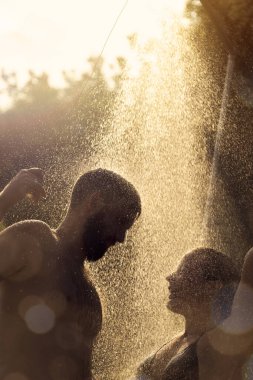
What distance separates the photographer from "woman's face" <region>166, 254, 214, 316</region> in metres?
3.54

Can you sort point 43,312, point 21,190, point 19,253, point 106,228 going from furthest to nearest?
point 21,190 → point 106,228 → point 43,312 → point 19,253

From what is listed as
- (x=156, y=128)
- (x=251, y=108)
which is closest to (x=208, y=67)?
(x=251, y=108)

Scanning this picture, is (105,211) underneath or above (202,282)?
above

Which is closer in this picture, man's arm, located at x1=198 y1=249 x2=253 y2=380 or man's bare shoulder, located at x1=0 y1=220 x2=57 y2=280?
man's arm, located at x1=198 y1=249 x2=253 y2=380

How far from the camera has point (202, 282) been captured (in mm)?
3531

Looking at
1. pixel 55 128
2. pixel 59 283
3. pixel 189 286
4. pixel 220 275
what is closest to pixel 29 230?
pixel 59 283

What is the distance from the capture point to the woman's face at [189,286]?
3.54m

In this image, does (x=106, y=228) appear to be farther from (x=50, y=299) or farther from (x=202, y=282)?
(x=202, y=282)

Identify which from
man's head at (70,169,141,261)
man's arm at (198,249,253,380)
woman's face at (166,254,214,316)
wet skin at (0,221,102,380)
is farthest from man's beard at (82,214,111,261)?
man's arm at (198,249,253,380)

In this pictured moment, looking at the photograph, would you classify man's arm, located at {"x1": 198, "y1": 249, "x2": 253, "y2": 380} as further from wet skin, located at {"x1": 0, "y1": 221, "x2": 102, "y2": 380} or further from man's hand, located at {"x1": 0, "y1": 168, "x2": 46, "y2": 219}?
man's hand, located at {"x1": 0, "y1": 168, "x2": 46, "y2": 219}

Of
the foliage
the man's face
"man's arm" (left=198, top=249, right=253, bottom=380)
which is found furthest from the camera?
the foliage

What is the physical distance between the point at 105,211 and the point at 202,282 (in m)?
0.62

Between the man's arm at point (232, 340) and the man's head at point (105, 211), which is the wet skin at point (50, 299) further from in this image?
the man's arm at point (232, 340)

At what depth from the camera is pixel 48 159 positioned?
15.3m
